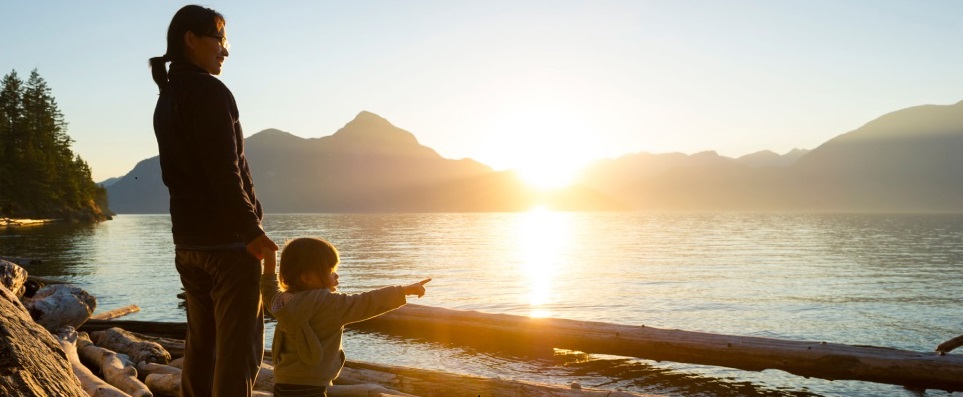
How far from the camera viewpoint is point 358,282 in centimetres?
3108

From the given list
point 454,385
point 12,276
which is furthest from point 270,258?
point 12,276

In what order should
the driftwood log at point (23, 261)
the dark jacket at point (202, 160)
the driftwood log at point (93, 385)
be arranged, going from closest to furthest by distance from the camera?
the dark jacket at point (202, 160) < the driftwood log at point (93, 385) < the driftwood log at point (23, 261)

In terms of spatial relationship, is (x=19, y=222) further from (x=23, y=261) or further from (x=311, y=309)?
(x=311, y=309)

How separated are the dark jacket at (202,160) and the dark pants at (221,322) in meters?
0.14

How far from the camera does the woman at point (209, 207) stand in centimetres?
441

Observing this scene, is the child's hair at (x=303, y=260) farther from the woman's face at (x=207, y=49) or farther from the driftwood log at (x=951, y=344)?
the driftwood log at (x=951, y=344)

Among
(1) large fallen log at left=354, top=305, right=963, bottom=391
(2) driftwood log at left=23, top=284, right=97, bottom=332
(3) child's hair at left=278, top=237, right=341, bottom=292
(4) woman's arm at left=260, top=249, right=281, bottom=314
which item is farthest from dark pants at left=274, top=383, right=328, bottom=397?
(1) large fallen log at left=354, top=305, right=963, bottom=391

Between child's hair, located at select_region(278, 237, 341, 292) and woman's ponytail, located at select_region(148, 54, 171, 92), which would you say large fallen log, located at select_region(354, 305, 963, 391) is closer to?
child's hair, located at select_region(278, 237, 341, 292)

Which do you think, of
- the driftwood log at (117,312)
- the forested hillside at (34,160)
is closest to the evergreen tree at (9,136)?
the forested hillside at (34,160)

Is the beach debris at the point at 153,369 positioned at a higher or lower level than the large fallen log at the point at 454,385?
higher

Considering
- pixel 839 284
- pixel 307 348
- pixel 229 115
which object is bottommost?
pixel 839 284

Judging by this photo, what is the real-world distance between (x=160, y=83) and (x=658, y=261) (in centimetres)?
4370

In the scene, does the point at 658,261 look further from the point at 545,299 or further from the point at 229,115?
the point at 229,115

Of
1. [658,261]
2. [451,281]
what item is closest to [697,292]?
[451,281]
